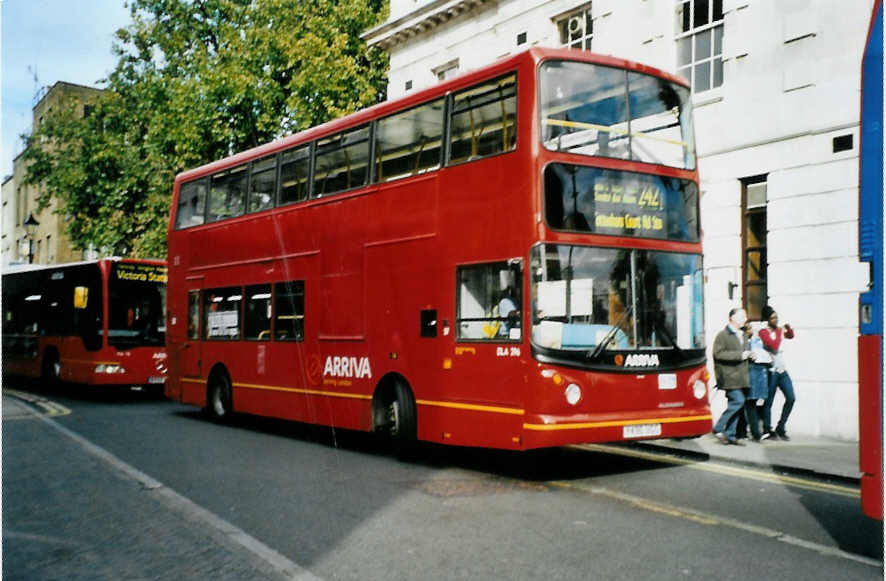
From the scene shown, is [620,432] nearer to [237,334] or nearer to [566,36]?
[237,334]

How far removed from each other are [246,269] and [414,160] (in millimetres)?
4512

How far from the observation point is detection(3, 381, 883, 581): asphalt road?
570cm

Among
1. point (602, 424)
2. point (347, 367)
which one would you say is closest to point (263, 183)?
point (347, 367)

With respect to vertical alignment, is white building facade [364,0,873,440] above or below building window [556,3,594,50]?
below

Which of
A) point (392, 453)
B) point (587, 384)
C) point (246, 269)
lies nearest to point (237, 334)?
point (246, 269)

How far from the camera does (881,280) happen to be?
5367mm

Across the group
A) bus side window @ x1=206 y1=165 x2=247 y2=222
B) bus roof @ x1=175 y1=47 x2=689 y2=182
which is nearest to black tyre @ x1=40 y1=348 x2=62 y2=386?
bus side window @ x1=206 y1=165 x2=247 y2=222

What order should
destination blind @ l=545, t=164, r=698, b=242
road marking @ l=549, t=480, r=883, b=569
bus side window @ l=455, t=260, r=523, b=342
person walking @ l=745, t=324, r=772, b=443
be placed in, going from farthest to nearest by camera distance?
person walking @ l=745, t=324, r=772, b=443 → bus side window @ l=455, t=260, r=523, b=342 → destination blind @ l=545, t=164, r=698, b=242 → road marking @ l=549, t=480, r=883, b=569

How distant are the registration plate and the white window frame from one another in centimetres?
836

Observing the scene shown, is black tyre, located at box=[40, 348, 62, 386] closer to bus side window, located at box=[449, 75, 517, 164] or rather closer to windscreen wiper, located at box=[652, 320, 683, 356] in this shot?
bus side window, located at box=[449, 75, 517, 164]

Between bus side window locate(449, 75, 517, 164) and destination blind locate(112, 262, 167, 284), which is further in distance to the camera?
destination blind locate(112, 262, 167, 284)

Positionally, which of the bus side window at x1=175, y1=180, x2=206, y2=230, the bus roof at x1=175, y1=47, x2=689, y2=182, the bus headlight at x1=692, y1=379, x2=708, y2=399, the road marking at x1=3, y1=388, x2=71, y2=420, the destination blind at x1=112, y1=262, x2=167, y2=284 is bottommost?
the road marking at x1=3, y1=388, x2=71, y2=420

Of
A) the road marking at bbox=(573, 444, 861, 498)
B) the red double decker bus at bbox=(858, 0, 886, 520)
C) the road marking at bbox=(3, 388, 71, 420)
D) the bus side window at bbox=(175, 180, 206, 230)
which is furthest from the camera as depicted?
the road marking at bbox=(3, 388, 71, 420)

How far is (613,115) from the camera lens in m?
9.19
